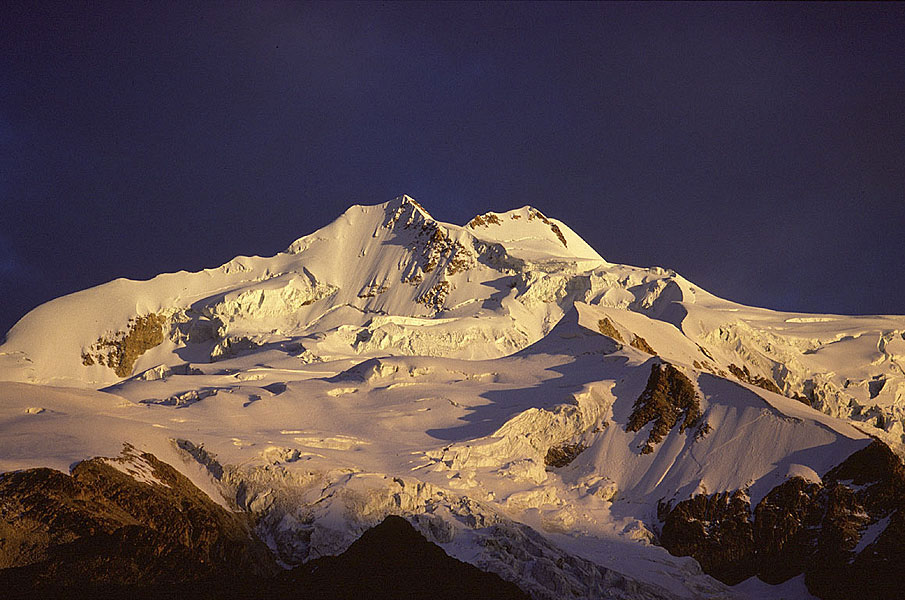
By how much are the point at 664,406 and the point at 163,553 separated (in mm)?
36649

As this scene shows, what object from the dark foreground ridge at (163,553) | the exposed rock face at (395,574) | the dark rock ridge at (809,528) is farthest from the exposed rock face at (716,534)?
the dark foreground ridge at (163,553)

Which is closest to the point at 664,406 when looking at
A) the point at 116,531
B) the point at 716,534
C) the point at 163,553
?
the point at 716,534

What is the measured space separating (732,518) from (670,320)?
180 ft

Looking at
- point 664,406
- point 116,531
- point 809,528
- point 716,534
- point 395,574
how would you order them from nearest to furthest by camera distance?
point 116,531, point 395,574, point 809,528, point 716,534, point 664,406

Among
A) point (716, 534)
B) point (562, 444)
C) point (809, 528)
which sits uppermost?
point (562, 444)

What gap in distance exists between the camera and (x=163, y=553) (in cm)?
4241

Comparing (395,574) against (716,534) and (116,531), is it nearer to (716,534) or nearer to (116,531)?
(116,531)

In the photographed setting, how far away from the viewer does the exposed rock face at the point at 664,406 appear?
206ft

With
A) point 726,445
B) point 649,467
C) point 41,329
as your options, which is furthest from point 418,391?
point 41,329

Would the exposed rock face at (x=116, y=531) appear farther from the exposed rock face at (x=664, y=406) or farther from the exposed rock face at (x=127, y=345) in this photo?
the exposed rock face at (x=127, y=345)

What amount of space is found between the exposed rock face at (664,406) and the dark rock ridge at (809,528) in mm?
7621

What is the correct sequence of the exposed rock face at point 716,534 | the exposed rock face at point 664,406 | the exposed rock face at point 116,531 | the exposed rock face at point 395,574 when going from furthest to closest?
the exposed rock face at point 664,406 → the exposed rock face at point 716,534 → the exposed rock face at point 395,574 → the exposed rock face at point 116,531

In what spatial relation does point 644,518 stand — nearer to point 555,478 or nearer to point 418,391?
point 555,478

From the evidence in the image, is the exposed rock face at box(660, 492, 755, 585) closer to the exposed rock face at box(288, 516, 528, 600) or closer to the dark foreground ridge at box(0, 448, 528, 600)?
the exposed rock face at box(288, 516, 528, 600)
